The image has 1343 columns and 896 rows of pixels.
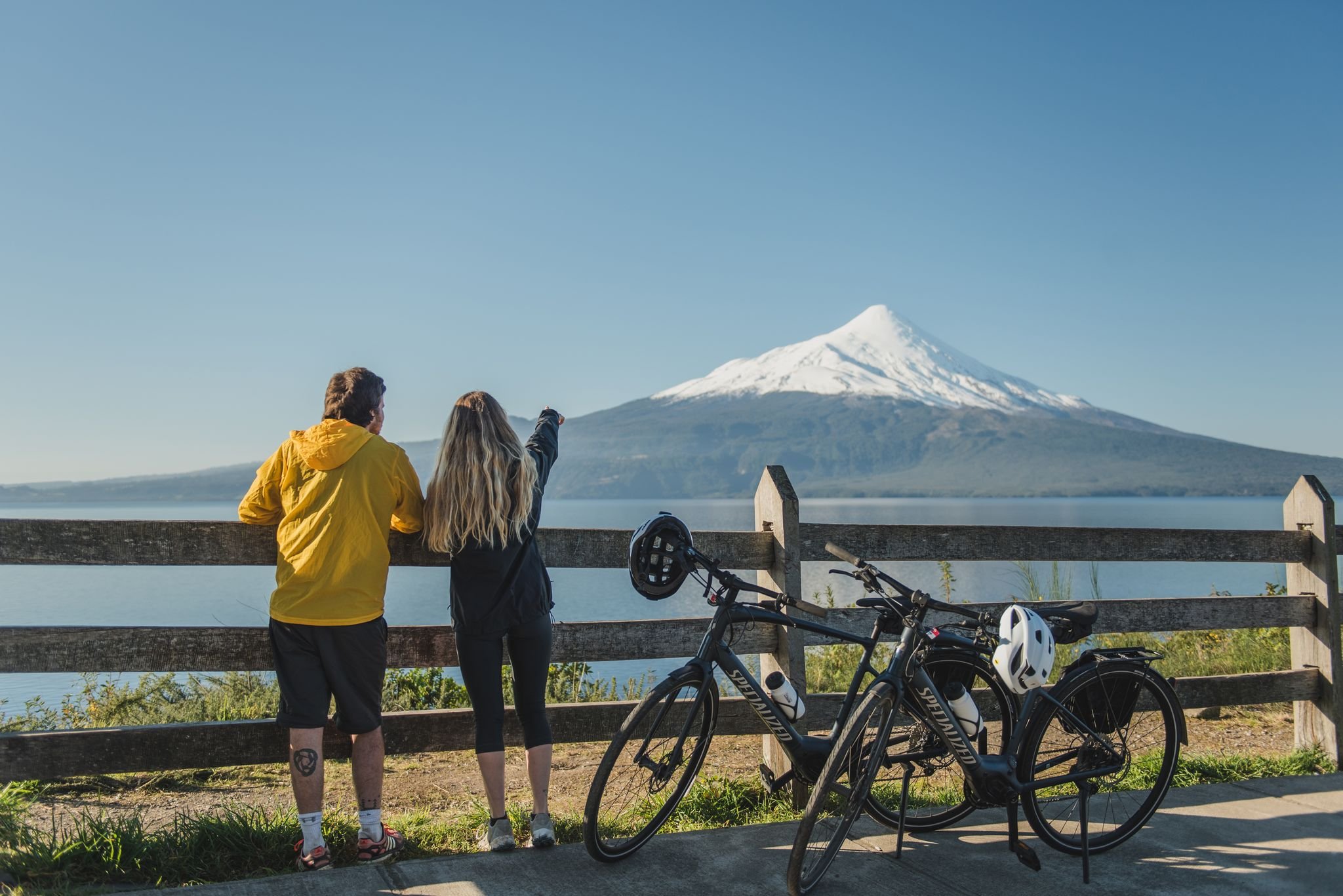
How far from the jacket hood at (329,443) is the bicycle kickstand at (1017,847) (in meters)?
3.07

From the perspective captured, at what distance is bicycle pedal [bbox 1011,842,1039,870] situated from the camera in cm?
416

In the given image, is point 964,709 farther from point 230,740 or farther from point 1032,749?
point 230,740

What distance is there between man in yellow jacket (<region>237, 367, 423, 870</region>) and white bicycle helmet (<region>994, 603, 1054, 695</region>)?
2513 mm

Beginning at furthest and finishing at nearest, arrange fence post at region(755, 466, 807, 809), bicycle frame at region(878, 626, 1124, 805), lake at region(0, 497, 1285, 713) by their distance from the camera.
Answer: lake at region(0, 497, 1285, 713) → fence post at region(755, 466, 807, 809) → bicycle frame at region(878, 626, 1124, 805)

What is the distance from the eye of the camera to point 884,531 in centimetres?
545

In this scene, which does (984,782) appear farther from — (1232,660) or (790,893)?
Result: (1232,660)

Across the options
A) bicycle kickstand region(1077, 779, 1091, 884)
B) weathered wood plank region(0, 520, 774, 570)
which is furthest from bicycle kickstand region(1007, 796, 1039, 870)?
weathered wood plank region(0, 520, 774, 570)

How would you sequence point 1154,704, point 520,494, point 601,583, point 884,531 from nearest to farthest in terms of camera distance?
point 520,494, point 1154,704, point 884,531, point 601,583

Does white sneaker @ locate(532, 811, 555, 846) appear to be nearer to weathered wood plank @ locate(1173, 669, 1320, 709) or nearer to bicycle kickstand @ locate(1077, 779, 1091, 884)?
bicycle kickstand @ locate(1077, 779, 1091, 884)

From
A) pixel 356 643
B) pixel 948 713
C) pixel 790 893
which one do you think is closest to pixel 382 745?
pixel 356 643

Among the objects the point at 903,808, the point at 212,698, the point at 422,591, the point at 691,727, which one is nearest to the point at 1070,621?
the point at 903,808

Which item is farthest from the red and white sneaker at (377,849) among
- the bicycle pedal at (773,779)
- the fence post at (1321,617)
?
the fence post at (1321,617)

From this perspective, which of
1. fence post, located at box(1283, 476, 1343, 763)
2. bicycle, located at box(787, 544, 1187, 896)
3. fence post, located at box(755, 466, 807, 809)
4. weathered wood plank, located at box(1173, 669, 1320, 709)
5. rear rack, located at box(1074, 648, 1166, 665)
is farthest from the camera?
fence post, located at box(1283, 476, 1343, 763)

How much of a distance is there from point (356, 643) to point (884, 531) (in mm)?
2766
